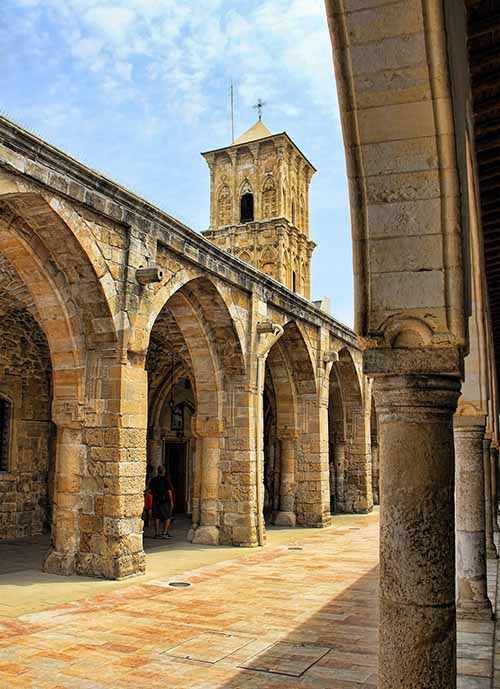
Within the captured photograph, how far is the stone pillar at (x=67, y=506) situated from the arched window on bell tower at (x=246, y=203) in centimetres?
2083

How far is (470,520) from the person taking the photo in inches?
250

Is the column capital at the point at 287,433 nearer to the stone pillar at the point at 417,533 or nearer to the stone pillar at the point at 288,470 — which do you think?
the stone pillar at the point at 288,470

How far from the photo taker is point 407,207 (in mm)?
3154

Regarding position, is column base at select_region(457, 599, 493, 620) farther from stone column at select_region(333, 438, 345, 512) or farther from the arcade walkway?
stone column at select_region(333, 438, 345, 512)

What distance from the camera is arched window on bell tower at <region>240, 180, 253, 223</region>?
28266mm

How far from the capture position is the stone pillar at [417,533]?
2.96 m

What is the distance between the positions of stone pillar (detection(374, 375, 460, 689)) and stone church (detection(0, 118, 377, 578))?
5.63 meters

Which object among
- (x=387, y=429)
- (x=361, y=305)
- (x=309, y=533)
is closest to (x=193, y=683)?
(x=387, y=429)

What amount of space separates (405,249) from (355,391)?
16190mm

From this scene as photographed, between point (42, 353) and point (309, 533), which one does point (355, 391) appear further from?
point (42, 353)

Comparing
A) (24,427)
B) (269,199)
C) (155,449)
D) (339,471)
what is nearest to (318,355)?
(155,449)

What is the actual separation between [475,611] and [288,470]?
8977 millimetres

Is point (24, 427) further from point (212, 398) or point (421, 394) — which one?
point (421, 394)

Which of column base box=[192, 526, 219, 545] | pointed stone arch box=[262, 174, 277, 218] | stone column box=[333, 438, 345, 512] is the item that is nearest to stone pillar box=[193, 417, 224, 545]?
column base box=[192, 526, 219, 545]
